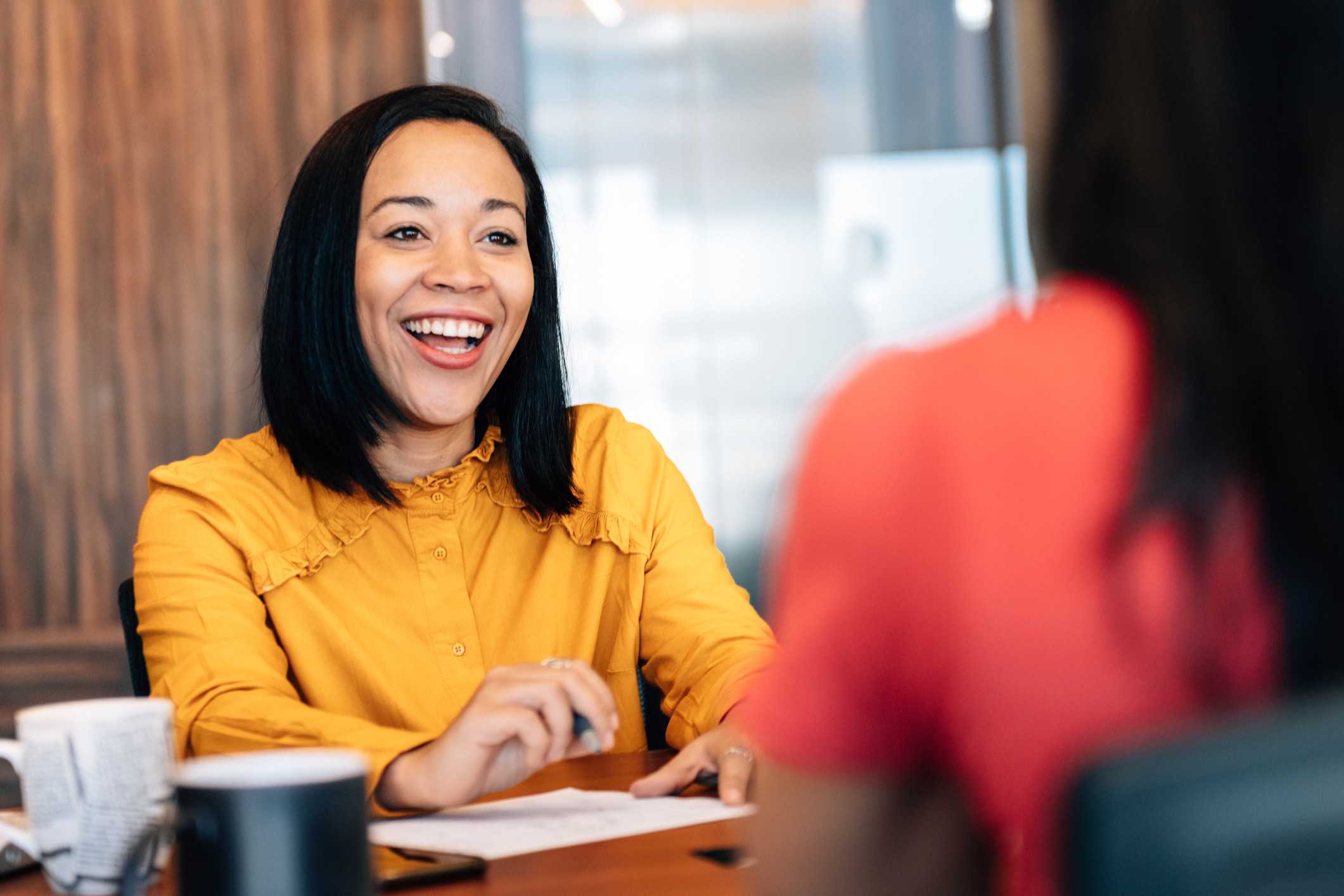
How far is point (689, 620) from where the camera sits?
172cm

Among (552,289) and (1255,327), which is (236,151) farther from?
(1255,327)

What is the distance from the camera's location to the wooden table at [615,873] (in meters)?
0.89

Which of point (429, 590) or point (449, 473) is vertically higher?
point (449, 473)

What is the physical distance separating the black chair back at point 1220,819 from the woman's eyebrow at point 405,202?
1.53 metres

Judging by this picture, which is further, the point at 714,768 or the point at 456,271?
the point at 456,271

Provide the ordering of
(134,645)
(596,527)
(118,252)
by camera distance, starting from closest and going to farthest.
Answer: (134,645)
(596,527)
(118,252)

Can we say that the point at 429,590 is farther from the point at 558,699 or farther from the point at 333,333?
the point at 558,699

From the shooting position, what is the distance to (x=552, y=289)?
1.94 meters

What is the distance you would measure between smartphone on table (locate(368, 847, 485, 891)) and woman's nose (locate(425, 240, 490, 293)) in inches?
34.8

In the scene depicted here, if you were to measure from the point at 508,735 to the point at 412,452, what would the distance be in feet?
2.34

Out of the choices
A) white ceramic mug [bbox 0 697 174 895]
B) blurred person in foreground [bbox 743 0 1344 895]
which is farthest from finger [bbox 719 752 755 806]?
blurred person in foreground [bbox 743 0 1344 895]

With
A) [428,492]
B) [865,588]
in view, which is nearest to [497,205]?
[428,492]

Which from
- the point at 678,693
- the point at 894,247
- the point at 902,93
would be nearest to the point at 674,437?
the point at 894,247

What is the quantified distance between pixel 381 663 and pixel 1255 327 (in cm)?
134
